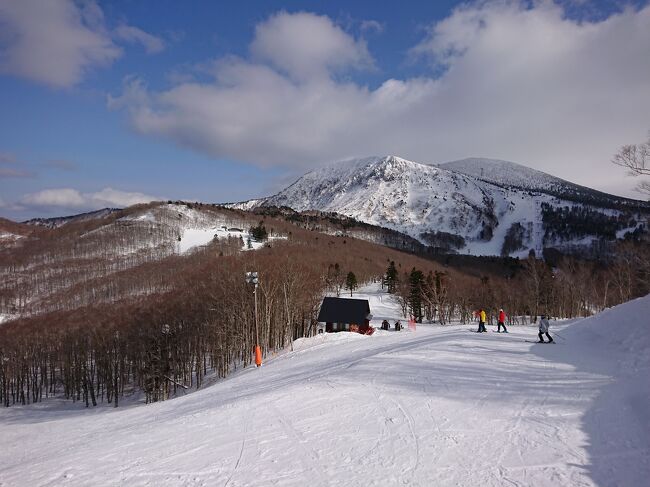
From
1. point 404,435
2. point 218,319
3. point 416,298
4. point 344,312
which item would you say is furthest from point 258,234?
point 404,435

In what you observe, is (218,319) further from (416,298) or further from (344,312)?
(416,298)

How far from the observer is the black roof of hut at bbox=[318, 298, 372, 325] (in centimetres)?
4800

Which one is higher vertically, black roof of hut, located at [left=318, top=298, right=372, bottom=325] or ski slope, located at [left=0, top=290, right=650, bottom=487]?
ski slope, located at [left=0, top=290, right=650, bottom=487]

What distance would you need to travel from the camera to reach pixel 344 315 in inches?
1908

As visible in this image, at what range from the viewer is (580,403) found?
998 cm

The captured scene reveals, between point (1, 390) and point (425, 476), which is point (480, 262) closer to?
point (1, 390)

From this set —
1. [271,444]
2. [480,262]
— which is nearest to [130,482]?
[271,444]

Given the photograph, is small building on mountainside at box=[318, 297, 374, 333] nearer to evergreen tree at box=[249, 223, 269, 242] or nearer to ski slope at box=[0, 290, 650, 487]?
ski slope at box=[0, 290, 650, 487]

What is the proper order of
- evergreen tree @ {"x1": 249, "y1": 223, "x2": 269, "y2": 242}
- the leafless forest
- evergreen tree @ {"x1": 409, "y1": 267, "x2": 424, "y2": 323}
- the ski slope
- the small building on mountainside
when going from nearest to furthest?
the ski slope
the leafless forest
the small building on mountainside
evergreen tree @ {"x1": 409, "y1": 267, "x2": 424, "y2": 323}
evergreen tree @ {"x1": 249, "y1": 223, "x2": 269, "y2": 242}

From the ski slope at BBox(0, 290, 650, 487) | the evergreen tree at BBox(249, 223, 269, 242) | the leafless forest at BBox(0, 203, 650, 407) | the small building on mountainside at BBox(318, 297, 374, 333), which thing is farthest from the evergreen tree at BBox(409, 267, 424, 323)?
the evergreen tree at BBox(249, 223, 269, 242)

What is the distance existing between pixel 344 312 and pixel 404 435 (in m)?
40.4

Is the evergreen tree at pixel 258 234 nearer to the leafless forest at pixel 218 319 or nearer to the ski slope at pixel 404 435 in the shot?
the leafless forest at pixel 218 319

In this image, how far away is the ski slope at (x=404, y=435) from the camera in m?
6.98

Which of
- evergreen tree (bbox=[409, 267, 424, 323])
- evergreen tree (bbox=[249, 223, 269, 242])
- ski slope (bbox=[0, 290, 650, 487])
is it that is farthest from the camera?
evergreen tree (bbox=[249, 223, 269, 242])
